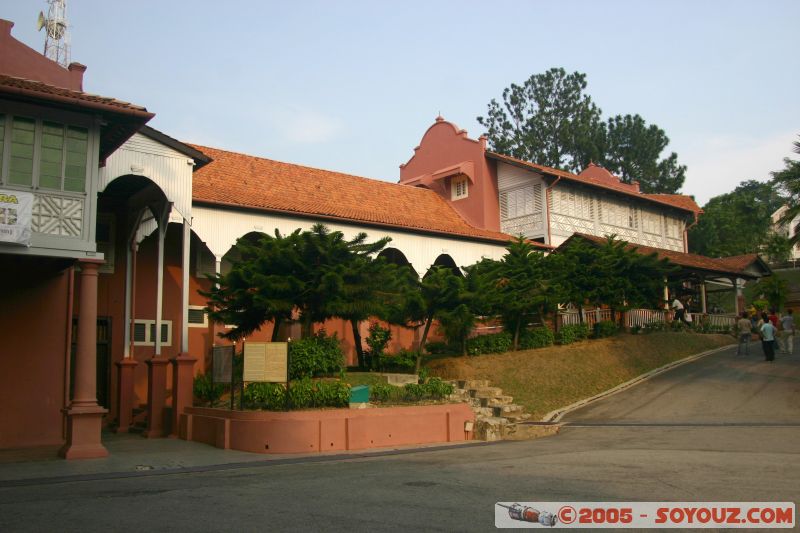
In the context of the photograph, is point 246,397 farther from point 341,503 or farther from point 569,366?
point 569,366

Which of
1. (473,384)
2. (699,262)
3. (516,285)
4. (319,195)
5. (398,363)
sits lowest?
(473,384)

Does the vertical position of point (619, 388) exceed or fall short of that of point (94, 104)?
it falls short

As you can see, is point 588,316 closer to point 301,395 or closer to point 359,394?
point 359,394

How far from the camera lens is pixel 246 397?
1519cm

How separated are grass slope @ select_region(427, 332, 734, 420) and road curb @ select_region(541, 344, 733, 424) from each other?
0.64 feet

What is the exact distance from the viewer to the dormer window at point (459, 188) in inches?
1280

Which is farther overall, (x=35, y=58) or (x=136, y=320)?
(x=136, y=320)

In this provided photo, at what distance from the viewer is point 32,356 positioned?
16500 millimetres

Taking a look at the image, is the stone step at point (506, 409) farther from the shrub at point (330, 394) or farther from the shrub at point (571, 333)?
the shrub at point (571, 333)

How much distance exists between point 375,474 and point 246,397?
547cm

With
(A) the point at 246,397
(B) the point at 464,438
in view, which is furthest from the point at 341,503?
(B) the point at 464,438

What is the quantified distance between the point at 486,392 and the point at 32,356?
37.1ft

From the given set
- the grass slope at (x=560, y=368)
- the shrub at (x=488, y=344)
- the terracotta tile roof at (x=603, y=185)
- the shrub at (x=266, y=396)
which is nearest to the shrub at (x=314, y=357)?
the shrub at (x=266, y=396)

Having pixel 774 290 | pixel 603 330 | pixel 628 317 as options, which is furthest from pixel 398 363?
pixel 774 290
